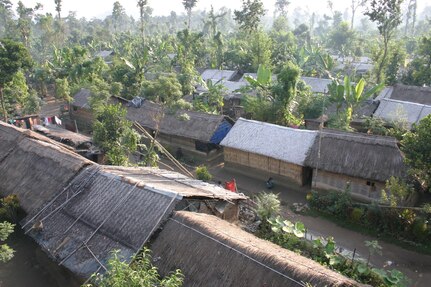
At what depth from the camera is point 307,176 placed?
2044 cm

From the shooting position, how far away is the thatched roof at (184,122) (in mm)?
24125

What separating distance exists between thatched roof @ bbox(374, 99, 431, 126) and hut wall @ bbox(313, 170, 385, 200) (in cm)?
820

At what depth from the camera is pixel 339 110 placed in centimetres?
2478

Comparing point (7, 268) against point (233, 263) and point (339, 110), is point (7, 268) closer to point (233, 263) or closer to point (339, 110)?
point (233, 263)

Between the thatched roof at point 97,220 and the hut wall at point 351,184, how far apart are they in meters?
9.77

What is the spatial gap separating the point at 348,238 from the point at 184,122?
1343 centimetres

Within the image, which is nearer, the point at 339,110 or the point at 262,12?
the point at 339,110

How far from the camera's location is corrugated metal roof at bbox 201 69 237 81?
40.6 meters

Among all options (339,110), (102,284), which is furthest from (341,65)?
(102,284)

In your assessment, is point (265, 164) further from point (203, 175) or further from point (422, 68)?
point (422, 68)

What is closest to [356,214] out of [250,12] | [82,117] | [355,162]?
[355,162]

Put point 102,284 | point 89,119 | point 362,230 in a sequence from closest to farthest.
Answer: point 102,284, point 362,230, point 89,119

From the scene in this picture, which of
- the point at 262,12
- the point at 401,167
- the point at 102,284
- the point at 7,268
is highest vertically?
the point at 262,12

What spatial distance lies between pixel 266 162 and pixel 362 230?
6.76m
